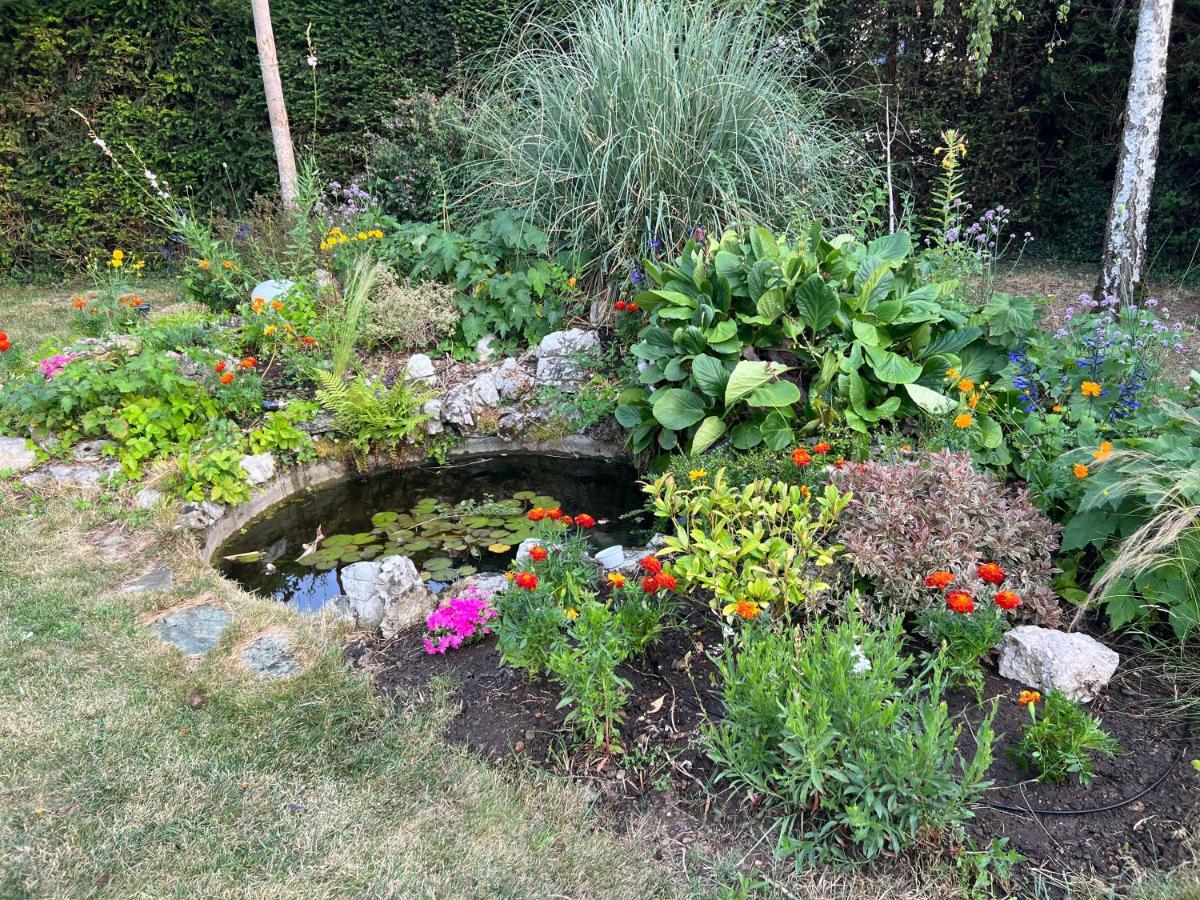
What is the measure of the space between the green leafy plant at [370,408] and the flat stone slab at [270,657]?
159cm

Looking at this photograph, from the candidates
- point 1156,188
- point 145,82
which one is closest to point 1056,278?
point 1156,188

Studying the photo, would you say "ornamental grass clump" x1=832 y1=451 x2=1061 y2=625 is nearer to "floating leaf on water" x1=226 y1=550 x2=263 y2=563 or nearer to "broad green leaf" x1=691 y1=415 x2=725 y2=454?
"broad green leaf" x1=691 y1=415 x2=725 y2=454

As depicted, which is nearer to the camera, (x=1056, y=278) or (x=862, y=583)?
(x=862, y=583)

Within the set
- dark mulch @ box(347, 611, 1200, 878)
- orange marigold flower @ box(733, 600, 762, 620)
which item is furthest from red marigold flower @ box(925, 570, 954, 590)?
orange marigold flower @ box(733, 600, 762, 620)

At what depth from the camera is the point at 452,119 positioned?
19.3ft

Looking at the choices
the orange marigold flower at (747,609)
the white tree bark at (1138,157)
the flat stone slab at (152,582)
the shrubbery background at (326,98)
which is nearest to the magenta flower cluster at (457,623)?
the orange marigold flower at (747,609)

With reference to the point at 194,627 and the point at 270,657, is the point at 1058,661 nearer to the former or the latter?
the point at 270,657

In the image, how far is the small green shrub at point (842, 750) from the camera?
5.51 ft

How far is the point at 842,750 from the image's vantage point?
178 cm

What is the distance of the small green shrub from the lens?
5.51ft

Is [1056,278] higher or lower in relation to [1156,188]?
lower

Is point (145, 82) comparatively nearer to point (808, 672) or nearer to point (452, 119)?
point (452, 119)

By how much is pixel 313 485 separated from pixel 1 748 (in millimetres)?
2031

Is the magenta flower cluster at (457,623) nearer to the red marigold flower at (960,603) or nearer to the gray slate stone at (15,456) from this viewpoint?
the red marigold flower at (960,603)
